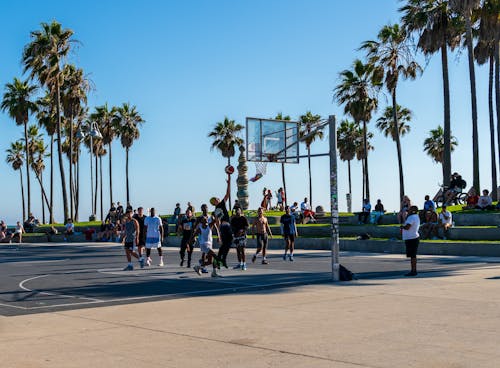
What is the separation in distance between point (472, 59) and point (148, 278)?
86.5 ft

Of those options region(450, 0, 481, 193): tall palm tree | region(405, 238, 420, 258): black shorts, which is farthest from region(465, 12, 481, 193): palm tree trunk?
region(405, 238, 420, 258): black shorts

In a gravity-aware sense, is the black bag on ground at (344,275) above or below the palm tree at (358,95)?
below

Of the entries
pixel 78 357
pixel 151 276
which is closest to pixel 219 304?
pixel 78 357

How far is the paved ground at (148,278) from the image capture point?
1353cm

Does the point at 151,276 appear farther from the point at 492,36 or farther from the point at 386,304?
the point at 492,36

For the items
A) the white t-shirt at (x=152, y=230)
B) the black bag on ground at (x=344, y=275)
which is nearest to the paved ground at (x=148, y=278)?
the black bag on ground at (x=344, y=275)

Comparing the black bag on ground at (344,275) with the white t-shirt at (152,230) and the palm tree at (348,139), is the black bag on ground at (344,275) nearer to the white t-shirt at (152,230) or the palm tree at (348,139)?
the white t-shirt at (152,230)

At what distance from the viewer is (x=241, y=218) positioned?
62.7 feet

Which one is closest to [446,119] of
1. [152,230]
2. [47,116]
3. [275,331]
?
[152,230]

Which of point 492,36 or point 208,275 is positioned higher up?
point 492,36

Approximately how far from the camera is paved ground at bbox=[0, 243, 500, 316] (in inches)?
533

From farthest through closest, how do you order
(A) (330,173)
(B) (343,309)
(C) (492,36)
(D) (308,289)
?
(C) (492,36)
(A) (330,173)
(D) (308,289)
(B) (343,309)

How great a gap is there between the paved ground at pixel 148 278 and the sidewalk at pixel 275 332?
1128 mm

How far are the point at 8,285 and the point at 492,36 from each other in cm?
3106
